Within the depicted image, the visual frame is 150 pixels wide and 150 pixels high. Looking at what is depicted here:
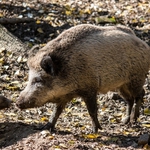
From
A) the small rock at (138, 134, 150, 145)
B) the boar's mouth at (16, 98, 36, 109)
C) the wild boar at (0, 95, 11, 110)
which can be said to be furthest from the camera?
the wild boar at (0, 95, 11, 110)

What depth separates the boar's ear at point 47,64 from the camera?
6637 mm

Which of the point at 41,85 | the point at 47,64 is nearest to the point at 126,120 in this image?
the point at 41,85

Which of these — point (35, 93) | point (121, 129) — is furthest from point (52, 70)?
point (121, 129)

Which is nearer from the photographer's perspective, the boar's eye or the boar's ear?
the boar's ear

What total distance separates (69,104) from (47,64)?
209 cm

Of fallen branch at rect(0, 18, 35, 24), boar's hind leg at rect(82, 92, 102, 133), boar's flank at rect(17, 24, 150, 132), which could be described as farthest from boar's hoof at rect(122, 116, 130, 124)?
fallen branch at rect(0, 18, 35, 24)

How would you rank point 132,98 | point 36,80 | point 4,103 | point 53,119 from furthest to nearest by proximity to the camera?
point 132,98, point 4,103, point 53,119, point 36,80

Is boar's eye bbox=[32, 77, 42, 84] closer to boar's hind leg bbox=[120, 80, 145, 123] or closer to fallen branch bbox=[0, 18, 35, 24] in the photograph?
boar's hind leg bbox=[120, 80, 145, 123]

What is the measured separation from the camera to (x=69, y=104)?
8633 millimetres

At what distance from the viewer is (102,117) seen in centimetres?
810

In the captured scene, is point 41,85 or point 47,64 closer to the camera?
point 47,64

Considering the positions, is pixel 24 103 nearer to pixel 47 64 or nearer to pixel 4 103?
pixel 47 64

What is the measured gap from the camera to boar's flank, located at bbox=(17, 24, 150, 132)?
686 cm

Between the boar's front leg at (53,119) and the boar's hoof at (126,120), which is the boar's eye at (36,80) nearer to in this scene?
the boar's front leg at (53,119)
